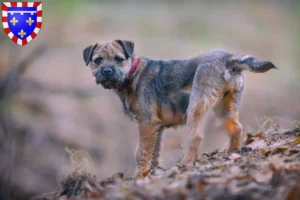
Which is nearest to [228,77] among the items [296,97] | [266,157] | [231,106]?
[231,106]

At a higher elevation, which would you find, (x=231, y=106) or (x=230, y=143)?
(x=231, y=106)

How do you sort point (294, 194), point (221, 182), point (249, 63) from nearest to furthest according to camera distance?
1. point (294, 194)
2. point (221, 182)
3. point (249, 63)

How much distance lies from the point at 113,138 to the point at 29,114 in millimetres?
2606

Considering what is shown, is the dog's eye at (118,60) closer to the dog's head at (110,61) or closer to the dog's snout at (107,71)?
the dog's head at (110,61)

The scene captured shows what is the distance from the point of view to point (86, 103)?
1873cm

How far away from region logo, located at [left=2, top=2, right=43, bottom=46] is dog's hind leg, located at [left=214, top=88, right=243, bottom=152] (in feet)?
12.4

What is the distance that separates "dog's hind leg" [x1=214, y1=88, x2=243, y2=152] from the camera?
30.4 ft

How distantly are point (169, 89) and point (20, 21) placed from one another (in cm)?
302

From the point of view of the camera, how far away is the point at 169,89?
385 inches

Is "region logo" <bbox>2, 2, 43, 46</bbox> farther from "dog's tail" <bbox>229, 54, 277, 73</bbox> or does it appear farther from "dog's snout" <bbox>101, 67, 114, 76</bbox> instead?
"dog's tail" <bbox>229, 54, 277, 73</bbox>

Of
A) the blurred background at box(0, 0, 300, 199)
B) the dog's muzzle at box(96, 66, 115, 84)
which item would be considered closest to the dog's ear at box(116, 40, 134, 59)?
the dog's muzzle at box(96, 66, 115, 84)

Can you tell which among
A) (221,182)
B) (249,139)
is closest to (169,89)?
(249,139)

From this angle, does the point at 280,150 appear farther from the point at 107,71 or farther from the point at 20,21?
the point at 20,21

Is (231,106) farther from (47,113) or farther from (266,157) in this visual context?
(47,113)
